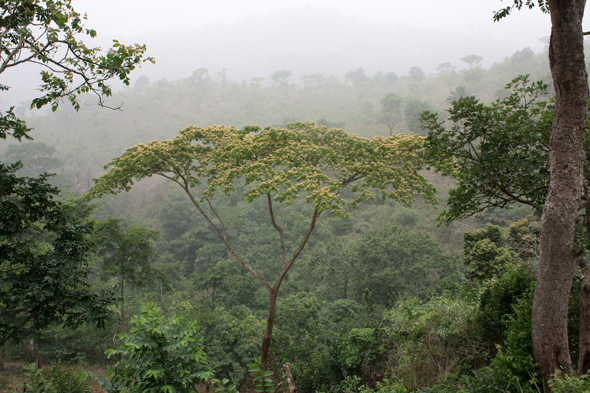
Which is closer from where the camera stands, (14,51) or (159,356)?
(159,356)

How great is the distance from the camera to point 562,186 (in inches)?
116

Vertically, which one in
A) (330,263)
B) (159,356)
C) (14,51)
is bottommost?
(330,263)

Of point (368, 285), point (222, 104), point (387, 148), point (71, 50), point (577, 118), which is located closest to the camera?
point (577, 118)

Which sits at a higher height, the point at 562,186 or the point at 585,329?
the point at 562,186

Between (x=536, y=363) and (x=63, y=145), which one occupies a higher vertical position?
(x=63, y=145)

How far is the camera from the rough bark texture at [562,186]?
2.91 m

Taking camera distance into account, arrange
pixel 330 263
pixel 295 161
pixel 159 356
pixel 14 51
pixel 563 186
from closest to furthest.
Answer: pixel 159 356 < pixel 563 186 < pixel 14 51 < pixel 295 161 < pixel 330 263

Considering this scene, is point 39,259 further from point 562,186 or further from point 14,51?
point 562,186

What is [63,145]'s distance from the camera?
42.2m

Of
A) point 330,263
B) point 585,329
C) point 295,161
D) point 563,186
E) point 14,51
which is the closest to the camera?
point 563,186

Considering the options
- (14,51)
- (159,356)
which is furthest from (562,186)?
(14,51)

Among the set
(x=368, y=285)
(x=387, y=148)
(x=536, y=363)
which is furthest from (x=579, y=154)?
(x=368, y=285)

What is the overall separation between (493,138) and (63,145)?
51.0m

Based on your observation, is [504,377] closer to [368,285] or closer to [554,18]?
[554,18]
